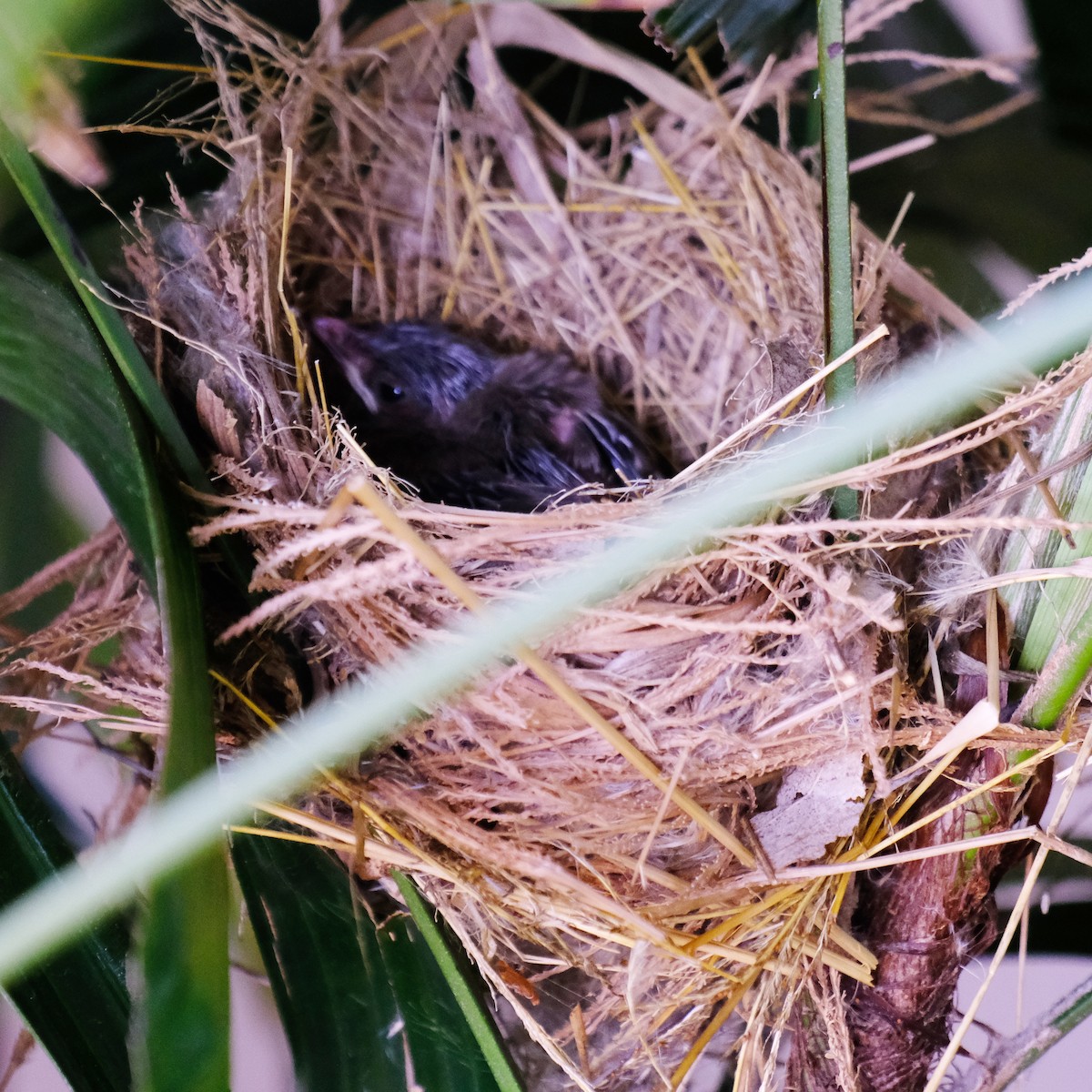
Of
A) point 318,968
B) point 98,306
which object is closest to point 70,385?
point 98,306

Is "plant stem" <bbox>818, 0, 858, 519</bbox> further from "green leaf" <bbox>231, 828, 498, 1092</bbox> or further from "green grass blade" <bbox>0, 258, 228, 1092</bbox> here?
"green leaf" <bbox>231, 828, 498, 1092</bbox>

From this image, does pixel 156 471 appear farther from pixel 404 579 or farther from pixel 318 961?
pixel 318 961

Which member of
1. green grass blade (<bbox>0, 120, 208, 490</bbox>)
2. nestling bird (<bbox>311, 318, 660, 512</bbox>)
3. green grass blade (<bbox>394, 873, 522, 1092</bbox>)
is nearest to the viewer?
green grass blade (<bbox>0, 120, 208, 490</bbox>)

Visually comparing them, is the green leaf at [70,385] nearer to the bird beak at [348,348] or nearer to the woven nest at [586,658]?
the woven nest at [586,658]

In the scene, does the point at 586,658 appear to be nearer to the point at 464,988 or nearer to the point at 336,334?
the point at 464,988

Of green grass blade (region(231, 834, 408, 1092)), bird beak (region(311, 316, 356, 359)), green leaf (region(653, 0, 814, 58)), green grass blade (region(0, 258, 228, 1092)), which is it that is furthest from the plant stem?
bird beak (region(311, 316, 356, 359))
